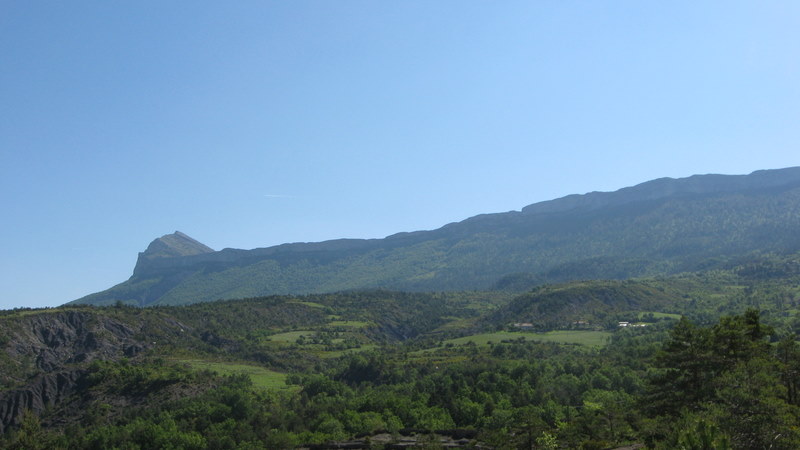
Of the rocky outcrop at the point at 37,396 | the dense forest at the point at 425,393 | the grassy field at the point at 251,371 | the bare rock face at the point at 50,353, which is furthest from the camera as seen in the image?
the grassy field at the point at 251,371

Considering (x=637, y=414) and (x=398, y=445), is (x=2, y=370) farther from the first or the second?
(x=637, y=414)

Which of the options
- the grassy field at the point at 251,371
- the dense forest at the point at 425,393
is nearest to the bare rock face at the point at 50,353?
the dense forest at the point at 425,393

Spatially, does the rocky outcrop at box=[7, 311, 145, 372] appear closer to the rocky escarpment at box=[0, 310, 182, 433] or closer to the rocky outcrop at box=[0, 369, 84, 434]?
the rocky escarpment at box=[0, 310, 182, 433]

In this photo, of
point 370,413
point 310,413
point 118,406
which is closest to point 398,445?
point 370,413

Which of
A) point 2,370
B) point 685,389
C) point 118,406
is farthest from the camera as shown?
point 2,370

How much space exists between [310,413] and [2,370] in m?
95.5

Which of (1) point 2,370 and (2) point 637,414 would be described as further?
(1) point 2,370

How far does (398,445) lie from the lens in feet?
331

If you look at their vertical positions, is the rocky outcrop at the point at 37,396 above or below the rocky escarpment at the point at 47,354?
below

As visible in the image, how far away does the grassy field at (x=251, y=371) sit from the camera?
166875 millimetres

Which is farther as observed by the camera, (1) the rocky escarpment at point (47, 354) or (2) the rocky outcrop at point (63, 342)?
(2) the rocky outcrop at point (63, 342)

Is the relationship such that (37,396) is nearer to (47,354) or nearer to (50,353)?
(47,354)

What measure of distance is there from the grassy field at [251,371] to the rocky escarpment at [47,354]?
24.0 metres

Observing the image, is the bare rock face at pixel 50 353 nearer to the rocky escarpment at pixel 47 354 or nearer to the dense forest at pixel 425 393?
the rocky escarpment at pixel 47 354
